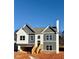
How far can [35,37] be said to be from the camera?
4.98ft

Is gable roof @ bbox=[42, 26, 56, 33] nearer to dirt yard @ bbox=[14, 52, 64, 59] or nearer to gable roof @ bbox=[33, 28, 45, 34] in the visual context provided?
gable roof @ bbox=[33, 28, 45, 34]

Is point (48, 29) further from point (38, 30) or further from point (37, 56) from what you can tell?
point (37, 56)

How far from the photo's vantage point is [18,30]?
5.03 feet

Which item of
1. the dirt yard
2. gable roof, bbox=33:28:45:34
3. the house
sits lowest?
the dirt yard

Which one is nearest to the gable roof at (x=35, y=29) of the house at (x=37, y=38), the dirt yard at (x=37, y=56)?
the house at (x=37, y=38)

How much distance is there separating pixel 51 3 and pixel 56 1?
45 mm

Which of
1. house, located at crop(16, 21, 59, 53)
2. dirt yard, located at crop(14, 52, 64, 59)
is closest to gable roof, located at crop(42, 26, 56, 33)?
house, located at crop(16, 21, 59, 53)

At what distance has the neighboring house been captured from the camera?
1.51 metres

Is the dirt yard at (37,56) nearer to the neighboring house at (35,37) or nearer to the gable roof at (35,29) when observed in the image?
the neighboring house at (35,37)

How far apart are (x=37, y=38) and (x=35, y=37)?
0.06 feet
